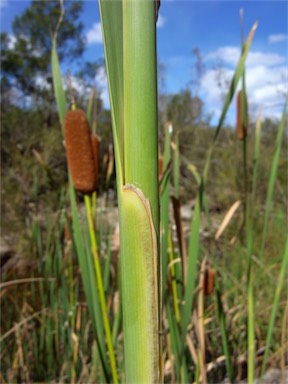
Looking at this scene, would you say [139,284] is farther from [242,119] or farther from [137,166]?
[242,119]

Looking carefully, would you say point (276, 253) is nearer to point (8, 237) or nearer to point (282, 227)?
point (282, 227)

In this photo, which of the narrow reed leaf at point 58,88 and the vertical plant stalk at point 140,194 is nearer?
the vertical plant stalk at point 140,194

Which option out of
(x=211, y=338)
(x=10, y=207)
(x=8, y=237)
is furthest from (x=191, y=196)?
(x=211, y=338)

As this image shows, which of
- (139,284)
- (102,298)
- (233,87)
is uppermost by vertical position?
(233,87)

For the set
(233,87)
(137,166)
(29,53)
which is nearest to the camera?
(137,166)

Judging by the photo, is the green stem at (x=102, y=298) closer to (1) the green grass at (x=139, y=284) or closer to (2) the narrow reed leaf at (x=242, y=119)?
(1) the green grass at (x=139, y=284)

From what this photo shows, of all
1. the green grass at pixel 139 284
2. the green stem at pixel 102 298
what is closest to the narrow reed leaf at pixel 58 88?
the green grass at pixel 139 284

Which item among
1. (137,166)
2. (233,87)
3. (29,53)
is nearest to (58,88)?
(233,87)

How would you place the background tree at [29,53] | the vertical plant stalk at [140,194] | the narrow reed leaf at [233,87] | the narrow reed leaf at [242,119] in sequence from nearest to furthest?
the vertical plant stalk at [140,194]
the narrow reed leaf at [233,87]
the narrow reed leaf at [242,119]
the background tree at [29,53]

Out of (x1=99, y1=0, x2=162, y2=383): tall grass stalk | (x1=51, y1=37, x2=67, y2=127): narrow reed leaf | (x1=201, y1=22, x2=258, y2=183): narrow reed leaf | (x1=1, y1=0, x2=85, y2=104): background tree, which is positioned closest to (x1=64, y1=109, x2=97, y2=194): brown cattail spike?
(x1=51, y1=37, x2=67, y2=127): narrow reed leaf
